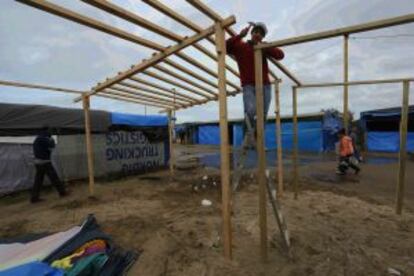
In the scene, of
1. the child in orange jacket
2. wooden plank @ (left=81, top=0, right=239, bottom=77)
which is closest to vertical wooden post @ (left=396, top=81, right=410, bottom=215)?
wooden plank @ (left=81, top=0, right=239, bottom=77)

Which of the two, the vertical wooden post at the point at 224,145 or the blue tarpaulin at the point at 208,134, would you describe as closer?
the vertical wooden post at the point at 224,145

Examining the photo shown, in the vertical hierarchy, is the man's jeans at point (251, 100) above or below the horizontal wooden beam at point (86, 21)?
below

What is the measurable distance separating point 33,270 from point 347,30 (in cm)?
341

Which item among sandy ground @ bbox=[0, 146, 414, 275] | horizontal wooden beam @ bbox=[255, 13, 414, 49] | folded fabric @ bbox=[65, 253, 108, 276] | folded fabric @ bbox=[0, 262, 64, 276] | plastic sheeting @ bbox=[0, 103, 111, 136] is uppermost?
horizontal wooden beam @ bbox=[255, 13, 414, 49]

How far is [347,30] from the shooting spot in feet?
8.24

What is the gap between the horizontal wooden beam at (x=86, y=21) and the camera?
2.61 m

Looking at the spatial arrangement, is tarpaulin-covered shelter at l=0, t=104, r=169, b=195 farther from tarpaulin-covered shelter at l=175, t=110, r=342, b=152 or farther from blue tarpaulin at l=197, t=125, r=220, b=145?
blue tarpaulin at l=197, t=125, r=220, b=145

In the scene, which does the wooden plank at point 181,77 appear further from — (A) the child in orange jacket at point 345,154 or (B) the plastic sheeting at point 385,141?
(B) the plastic sheeting at point 385,141

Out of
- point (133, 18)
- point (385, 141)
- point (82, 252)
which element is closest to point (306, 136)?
point (385, 141)

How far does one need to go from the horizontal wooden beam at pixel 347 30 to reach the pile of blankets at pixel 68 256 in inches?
107

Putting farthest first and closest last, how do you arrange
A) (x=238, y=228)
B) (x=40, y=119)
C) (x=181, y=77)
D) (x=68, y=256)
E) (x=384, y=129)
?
1. (x=384, y=129)
2. (x=40, y=119)
3. (x=181, y=77)
4. (x=238, y=228)
5. (x=68, y=256)

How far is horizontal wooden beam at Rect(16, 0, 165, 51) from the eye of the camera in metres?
2.61

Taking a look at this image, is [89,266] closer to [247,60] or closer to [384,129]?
[247,60]

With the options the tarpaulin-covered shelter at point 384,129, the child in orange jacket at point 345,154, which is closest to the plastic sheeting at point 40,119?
the child in orange jacket at point 345,154
